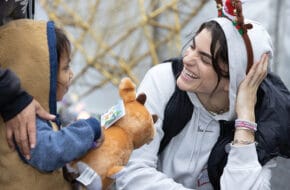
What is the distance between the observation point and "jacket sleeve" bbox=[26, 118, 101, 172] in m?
1.16

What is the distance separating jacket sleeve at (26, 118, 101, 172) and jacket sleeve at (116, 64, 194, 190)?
1.05 ft

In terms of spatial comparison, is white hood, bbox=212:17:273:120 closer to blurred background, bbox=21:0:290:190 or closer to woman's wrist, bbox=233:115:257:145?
woman's wrist, bbox=233:115:257:145

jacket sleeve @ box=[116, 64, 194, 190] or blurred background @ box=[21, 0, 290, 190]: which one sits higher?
→ jacket sleeve @ box=[116, 64, 194, 190]

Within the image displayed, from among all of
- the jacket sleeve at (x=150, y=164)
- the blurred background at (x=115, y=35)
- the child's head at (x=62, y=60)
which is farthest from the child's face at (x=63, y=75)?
the blurred background at (x=115, y=35)

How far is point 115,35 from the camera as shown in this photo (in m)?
3.39

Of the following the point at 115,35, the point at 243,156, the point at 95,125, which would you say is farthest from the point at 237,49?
the point at 115,35

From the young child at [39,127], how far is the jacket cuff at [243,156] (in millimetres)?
472

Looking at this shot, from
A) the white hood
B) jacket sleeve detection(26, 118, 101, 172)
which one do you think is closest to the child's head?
jacket sleeve detection(26, 118, 101, 172)

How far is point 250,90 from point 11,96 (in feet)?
2.40

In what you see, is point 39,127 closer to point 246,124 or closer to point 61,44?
point 61,44

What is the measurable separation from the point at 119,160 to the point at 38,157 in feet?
0.69

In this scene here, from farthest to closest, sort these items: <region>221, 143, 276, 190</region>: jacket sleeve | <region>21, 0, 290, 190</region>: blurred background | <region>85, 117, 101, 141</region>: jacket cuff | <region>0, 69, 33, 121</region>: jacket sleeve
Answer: <region>21, 0, 290, 190</region>: blurred background → <region>221, 143, 276, 190</region>: jacket sleeve → <region>85, 117, 101, 141</region>: jacket cuff → <region>0, 69, 33, 121</region>: jacket sleeve

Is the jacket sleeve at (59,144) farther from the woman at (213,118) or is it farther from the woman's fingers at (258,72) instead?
the woman's fingers at (258,72)

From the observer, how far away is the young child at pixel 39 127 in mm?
1169
